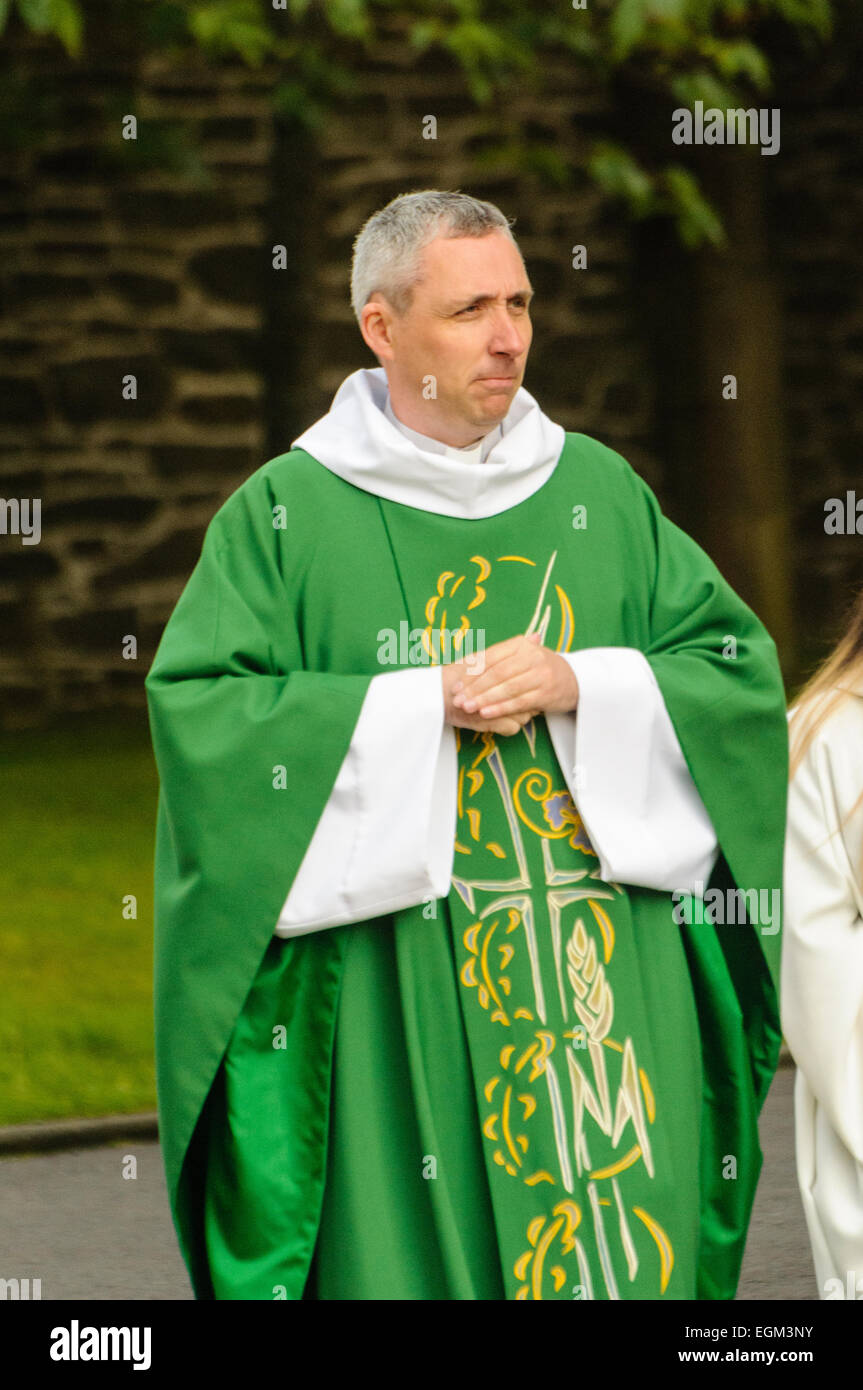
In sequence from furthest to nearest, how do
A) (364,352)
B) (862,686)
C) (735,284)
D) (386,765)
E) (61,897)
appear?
(364,352) < (735,284) < (61,897) < (862,686) < (386,765)

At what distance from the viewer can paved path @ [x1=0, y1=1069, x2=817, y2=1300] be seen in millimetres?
5066

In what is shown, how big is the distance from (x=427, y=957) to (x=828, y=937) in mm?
672

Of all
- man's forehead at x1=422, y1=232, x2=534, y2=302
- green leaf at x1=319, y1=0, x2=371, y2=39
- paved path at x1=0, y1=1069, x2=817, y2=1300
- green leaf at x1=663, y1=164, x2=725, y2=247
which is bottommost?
paved path at x1=0, y1=1069, x2=817, y2=1300

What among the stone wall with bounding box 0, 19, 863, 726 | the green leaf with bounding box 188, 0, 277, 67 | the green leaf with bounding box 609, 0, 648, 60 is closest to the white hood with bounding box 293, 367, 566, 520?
the green leaf with bounding box 609, 0, 648, 60

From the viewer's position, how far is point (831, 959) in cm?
349

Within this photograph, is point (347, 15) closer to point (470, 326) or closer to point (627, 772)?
point (470, 326)

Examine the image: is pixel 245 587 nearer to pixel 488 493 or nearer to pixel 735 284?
pixel 488 493

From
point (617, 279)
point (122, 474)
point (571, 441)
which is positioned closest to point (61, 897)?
point (122, 474)

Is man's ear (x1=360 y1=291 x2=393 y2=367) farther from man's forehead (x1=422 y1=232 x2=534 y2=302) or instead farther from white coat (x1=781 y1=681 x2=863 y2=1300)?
white coat (x1=781 y1=681 x2=863 y2=1300)

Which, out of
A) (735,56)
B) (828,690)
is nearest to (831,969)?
(828,690)

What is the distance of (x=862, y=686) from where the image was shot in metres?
3.54

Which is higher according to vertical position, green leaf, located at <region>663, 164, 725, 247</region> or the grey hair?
green leaf, located at <region>663, 164, 725, 247</region>

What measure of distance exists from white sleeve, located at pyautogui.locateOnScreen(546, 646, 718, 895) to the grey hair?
639 mm
